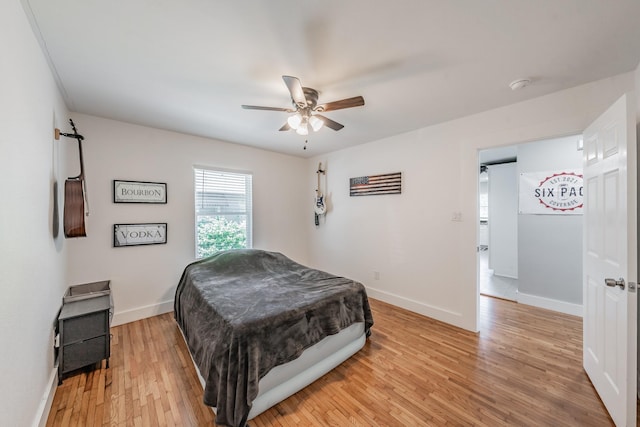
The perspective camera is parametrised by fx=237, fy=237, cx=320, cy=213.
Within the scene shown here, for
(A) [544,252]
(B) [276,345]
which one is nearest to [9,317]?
(B) [276,345]

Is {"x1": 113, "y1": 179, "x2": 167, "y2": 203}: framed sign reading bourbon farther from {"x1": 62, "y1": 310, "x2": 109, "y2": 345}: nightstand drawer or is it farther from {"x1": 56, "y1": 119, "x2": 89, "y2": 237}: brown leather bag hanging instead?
{"x1": 62, "y1": 310, "x2": 109, "y2": 345}: nightstand drawer

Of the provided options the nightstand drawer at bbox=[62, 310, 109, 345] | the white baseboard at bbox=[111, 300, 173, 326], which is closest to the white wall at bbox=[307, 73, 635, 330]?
the white baseboard at bbox=[111, 300, 173, 326]

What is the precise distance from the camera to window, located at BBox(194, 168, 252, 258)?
144 inches

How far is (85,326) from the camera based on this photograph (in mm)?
2031

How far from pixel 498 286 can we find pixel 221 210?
516 cm

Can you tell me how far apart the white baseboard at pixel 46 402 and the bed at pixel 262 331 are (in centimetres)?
86

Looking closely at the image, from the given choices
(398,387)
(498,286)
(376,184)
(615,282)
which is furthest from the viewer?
(498,286)

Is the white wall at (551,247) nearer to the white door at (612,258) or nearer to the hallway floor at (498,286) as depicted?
the hallway floor at (498,286)

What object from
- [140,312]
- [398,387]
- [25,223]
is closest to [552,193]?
[398,387]

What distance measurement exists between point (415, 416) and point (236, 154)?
3929 millimetres

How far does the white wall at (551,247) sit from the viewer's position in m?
3.20

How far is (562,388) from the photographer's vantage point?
6.12 feet

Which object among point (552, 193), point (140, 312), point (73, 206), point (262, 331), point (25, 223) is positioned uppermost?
point (552, 193)

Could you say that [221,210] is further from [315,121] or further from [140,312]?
[315,121]
